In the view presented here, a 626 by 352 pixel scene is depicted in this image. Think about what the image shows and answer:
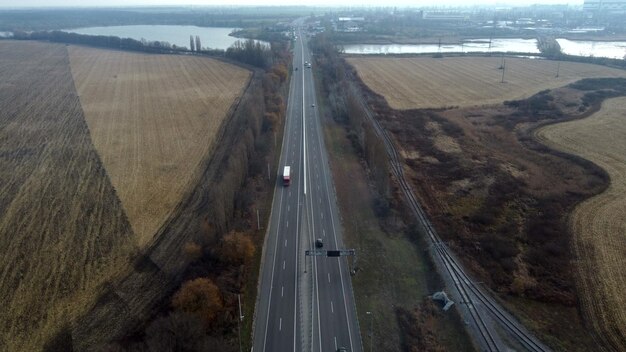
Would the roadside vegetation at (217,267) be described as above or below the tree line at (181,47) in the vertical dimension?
below

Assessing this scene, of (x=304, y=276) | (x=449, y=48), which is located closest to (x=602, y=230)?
(x=304, y=276)

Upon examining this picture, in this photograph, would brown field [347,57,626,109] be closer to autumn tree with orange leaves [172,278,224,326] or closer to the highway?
the highway

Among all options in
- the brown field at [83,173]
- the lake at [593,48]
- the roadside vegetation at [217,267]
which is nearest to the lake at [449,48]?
the lake at [593,48]

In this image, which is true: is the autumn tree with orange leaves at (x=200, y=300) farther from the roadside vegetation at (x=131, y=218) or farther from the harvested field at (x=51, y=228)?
the harvested field at (x=51, y=228)

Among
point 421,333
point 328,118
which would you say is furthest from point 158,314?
point 328,118

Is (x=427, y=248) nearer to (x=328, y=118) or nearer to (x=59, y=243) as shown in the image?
(x=59, y=243)

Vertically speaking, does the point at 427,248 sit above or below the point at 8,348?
above

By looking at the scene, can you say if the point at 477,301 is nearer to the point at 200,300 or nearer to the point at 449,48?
the point at 200,300
